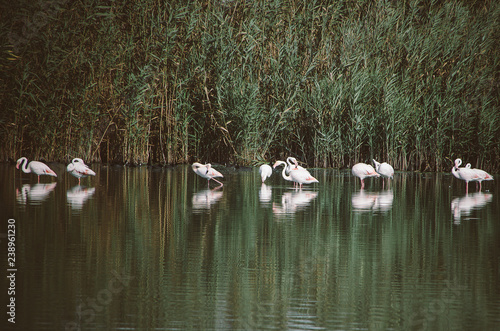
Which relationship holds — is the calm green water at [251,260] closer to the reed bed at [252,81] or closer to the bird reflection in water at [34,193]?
the bird reflection in water at [34,193]

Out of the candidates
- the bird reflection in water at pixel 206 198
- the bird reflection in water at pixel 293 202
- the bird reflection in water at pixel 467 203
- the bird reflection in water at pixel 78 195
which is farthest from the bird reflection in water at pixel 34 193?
the bird reflection in water at pixel 467 203

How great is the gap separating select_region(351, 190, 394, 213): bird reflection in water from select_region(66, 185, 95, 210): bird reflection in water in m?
3.49

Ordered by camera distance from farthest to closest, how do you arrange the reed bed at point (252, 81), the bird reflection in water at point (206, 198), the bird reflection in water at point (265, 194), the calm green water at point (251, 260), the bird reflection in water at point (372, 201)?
1. the reed bed at point (252, 81)
2. the bird reflection in water at point (265, 194)
3. the bird reflection in water at point (372, 201)
4. the bird reflection in water at point (206, 198)
5. the calm green water at point (251, 260)

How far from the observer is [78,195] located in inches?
399

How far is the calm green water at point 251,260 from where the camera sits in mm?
4223

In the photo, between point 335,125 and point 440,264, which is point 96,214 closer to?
point 440,264

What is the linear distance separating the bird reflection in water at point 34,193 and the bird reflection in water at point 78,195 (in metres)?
0.32

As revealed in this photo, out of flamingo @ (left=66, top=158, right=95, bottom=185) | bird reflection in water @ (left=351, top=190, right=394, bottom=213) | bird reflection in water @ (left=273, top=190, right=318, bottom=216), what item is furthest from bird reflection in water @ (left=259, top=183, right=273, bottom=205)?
flamingo @ (left=66, top=158, right=95, bottom=185)

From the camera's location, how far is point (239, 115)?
13.9 m

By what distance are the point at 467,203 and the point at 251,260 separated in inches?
203

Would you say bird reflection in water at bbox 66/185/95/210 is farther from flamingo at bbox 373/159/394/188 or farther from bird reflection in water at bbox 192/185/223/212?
flamingo at bbox 373/159/394/188

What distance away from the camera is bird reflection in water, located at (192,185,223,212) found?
9038mm

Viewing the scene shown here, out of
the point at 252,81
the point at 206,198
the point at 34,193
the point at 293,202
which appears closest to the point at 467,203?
the point at 293,202

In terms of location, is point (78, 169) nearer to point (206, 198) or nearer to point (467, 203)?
point (206, 198)
